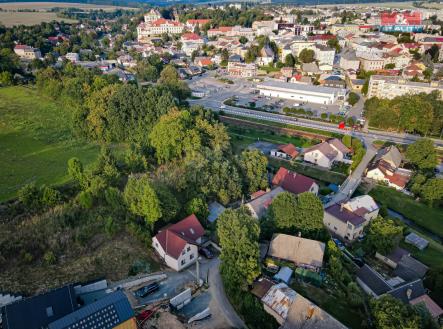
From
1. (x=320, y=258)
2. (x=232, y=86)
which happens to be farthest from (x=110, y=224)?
(x=232, y=86)

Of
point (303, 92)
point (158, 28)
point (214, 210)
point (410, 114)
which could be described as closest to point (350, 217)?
point (214, 210)

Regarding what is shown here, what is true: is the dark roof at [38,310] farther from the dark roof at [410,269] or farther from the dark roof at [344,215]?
the dark roof at [410,269]

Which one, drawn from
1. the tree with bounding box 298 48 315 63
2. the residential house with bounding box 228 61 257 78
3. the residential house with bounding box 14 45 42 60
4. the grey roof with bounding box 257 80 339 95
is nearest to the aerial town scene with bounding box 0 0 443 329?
the grey roof with bounding box 257 80 339 95

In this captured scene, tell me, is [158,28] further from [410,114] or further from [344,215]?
[344,215]

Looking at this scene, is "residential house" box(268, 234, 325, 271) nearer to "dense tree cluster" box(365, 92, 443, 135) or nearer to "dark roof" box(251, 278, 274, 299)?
"dark roof" box(251, 278, 274, 299)

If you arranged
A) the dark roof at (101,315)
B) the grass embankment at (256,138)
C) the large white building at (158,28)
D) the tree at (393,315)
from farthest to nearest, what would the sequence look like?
the large white building at (158,28)
the grass embankment at (256,138)
the tree at (393,315)
the dark roof at (101,315)

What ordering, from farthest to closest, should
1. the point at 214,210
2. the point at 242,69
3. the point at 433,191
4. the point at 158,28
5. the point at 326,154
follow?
the point at 158,28, the point at 242,69, the point at 326,154, the point at 433,191, the point at 214,210

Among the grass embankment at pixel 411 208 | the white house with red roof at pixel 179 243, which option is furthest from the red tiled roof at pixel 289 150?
the white house with red roof at pixel 179 243
